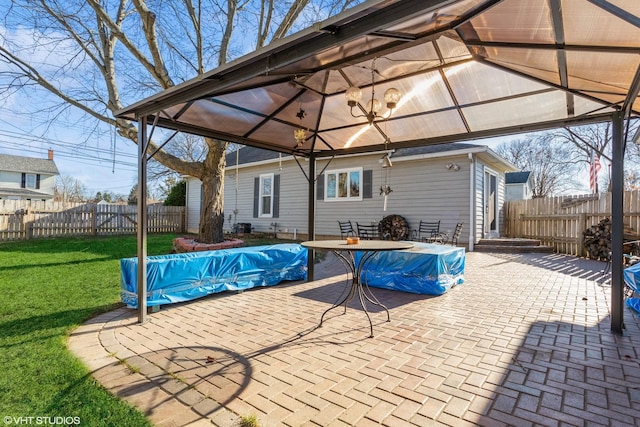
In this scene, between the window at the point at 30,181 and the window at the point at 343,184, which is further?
the window at the point at 30,181

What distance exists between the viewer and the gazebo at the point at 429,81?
2.18 meters

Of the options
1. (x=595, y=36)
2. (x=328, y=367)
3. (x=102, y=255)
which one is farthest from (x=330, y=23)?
(x=102, y=255)

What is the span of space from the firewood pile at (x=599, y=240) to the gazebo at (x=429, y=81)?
6.22 metres

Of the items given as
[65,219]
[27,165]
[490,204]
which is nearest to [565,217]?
[490,204]

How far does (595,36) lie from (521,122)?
2.20 m

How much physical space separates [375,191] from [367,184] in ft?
1.26

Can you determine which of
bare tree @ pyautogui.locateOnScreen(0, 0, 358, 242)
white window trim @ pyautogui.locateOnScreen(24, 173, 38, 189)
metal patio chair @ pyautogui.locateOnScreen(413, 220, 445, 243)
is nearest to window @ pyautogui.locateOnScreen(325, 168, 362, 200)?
metal patio chair @ pyautogui.locateOnScreen(413, 220, 445, 243)

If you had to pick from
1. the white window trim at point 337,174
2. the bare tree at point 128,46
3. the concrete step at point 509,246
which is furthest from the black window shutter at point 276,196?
the concrete step at point 509,246

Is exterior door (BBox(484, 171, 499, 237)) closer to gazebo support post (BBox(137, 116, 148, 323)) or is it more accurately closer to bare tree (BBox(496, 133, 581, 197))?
gazebo support post (BBox(137, 116, 148, 323))

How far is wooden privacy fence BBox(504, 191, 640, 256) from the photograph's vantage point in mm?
8062

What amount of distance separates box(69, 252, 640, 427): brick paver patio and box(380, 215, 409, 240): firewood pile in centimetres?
586

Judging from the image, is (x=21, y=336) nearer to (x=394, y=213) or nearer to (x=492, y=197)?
(x=394, y=213)

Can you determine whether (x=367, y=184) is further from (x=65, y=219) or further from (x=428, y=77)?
(x=65, y=219)

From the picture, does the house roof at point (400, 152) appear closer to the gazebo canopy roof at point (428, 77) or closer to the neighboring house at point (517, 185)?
the gazebo canopy roof at point (428, 77)
